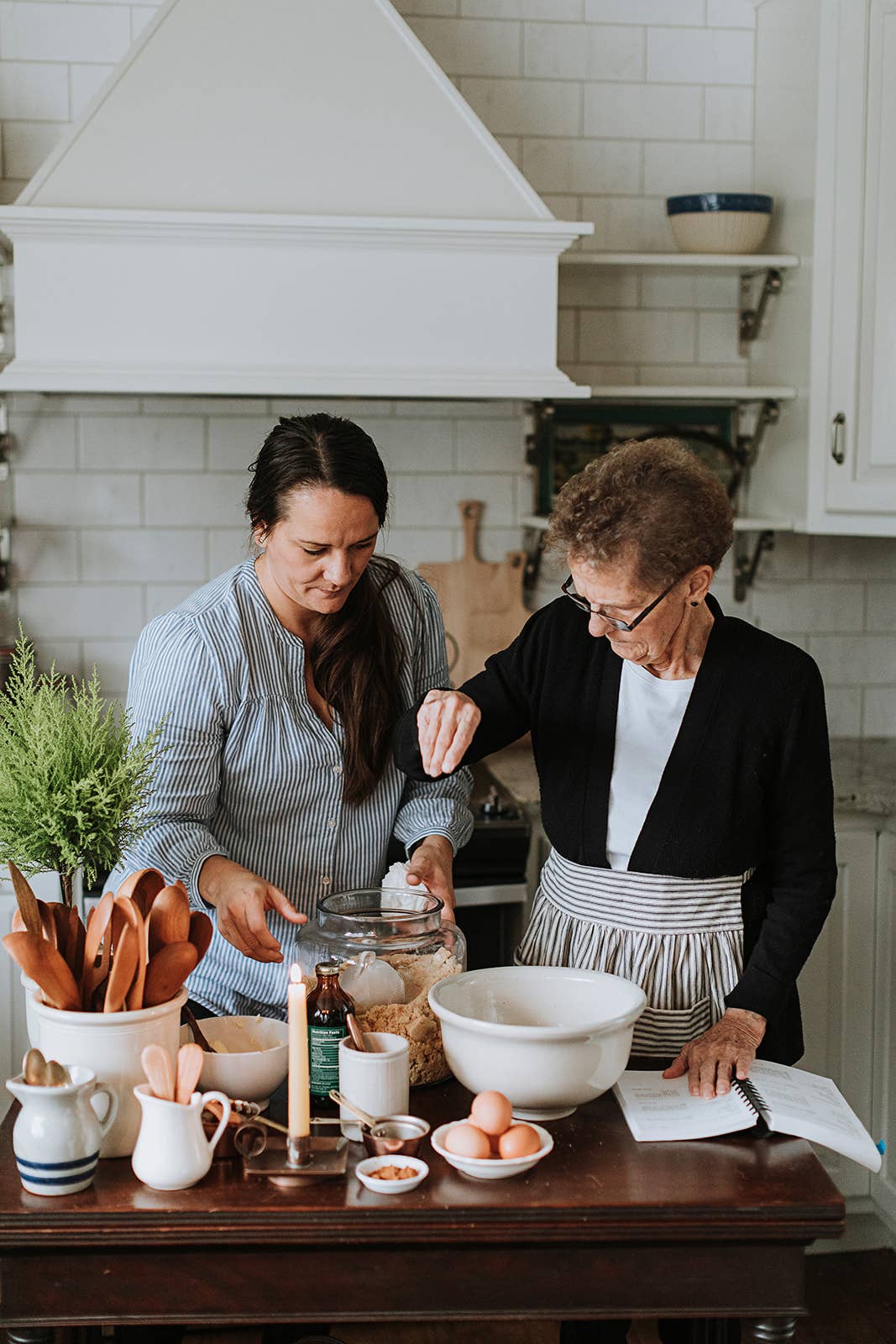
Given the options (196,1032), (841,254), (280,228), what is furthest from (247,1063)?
(841,254)

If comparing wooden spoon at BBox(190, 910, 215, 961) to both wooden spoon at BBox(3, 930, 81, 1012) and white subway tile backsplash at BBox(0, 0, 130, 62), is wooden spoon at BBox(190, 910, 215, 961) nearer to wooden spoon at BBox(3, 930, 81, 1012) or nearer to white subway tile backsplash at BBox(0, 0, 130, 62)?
wooden spoon at BBox(3, 930, 81, 1012)

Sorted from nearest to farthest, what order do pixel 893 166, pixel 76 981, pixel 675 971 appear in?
pixel 76 981 → pixel 675 971 → pixel 893 166

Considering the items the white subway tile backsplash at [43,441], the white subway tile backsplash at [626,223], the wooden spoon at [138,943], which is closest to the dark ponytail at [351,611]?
the wooden spoon at [138,943]

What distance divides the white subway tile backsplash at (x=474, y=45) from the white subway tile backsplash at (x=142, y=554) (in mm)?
1374

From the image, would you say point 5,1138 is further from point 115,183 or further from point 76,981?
point 115,183

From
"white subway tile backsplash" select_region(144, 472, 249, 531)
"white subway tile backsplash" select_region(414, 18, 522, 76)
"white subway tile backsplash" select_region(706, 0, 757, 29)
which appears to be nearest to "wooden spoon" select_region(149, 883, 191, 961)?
"white subway tile backsplash" select_region(144, 472, 249, 531)

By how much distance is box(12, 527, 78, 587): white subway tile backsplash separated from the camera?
3434mm

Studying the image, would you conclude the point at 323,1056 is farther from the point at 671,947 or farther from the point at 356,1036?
the point at 671,947

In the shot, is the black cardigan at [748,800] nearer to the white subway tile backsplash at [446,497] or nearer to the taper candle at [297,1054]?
the taper candle at [297,1054]

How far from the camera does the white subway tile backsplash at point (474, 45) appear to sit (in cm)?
343

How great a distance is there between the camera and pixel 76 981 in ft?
4.82

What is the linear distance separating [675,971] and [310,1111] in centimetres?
59

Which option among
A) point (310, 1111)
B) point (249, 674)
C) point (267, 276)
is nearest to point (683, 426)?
point (267, 276)

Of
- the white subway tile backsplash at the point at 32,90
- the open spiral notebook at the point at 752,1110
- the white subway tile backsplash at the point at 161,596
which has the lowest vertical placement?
the open spiral notebook at the point at 752,1110
